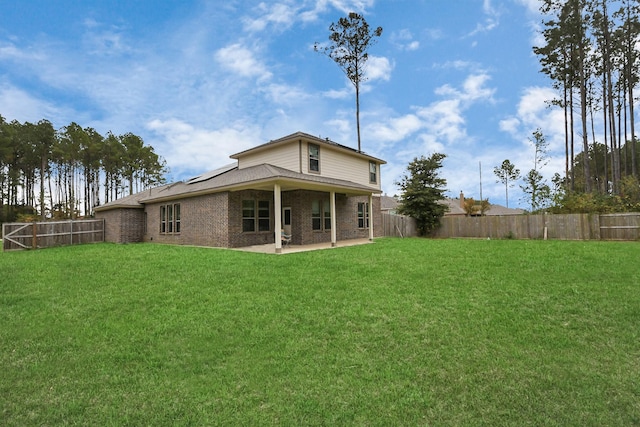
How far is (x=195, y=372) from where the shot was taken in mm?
3443

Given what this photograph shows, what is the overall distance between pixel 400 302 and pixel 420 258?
4.22m

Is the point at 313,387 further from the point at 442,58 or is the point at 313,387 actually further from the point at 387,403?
the point at 442,58

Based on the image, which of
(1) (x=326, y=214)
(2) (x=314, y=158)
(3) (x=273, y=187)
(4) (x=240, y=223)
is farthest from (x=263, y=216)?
(2) (x=314, y=158)

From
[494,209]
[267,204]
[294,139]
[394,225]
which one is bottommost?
[394,225]

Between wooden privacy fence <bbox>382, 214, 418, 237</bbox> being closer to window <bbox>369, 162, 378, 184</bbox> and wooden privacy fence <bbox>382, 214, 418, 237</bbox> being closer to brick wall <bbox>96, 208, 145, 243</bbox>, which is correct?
window <bbox>369, 162, 378, 184</bbox>

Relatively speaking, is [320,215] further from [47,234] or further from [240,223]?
[47,234]

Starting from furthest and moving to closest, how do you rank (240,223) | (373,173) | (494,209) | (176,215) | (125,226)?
1. (494,209)
2. (373,173)
3. (125,226)
4. (176,215)
5. (240,223)

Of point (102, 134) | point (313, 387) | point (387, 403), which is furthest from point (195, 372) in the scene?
point (102, 134)

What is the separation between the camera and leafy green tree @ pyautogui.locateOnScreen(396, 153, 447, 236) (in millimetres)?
21406

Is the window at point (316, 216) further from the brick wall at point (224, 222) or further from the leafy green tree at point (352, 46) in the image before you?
the leafy green tree at point (352, 46)

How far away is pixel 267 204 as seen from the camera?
588 inches

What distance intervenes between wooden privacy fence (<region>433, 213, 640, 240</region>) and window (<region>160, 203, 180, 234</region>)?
659 inches

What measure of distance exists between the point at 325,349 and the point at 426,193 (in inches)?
752

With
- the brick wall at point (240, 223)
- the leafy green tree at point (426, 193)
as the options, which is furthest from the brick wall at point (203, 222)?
the leafy green tree at point (426, 193)
